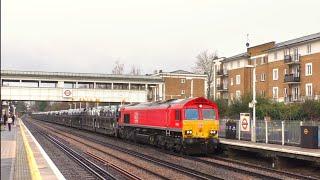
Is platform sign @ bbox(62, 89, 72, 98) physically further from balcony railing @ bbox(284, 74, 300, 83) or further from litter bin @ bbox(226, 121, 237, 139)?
litter bin @ bbox(226, 121, 237, 139)

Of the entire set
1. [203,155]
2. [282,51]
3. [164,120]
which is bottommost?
[203,155]

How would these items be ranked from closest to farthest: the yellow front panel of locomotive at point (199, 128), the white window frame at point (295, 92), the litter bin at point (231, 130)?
the yellow front panel of locomotive at point (199, 128) → the litter bin at point (231, 130) → the white window frame at point (295, 92)

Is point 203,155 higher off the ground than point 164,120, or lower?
lower

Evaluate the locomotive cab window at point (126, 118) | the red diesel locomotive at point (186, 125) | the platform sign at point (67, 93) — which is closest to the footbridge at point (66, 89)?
the platform sign at point (67, 93)

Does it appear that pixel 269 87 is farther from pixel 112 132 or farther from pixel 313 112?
pixel 112 132

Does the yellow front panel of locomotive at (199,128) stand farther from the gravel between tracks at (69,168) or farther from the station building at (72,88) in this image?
the station building at (72,88)

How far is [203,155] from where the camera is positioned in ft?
87.1

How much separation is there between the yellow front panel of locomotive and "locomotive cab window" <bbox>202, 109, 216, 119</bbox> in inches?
9.9

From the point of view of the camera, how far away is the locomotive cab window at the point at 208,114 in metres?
A: 26.2

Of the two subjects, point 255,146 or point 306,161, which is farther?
point 255,146

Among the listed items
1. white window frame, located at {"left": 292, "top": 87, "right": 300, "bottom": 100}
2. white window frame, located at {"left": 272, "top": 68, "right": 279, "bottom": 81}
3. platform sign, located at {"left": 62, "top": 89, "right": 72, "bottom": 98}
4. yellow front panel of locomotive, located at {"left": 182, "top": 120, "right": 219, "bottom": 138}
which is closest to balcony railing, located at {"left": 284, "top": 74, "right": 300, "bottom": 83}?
white window frame, located at {"left": 292, "top": 87, "right": 300, "bottom": 100}

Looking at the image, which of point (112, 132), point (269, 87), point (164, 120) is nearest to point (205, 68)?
point (269, 87)

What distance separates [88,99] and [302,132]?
2190 inches

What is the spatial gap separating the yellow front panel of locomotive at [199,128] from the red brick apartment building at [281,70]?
105 feet
